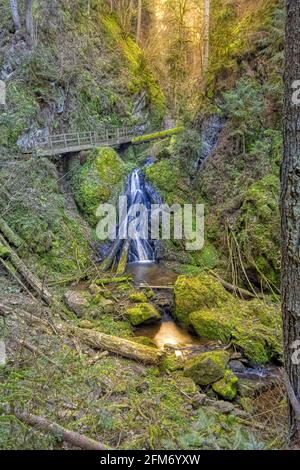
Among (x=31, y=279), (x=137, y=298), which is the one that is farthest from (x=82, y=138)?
(x=137, y=298)

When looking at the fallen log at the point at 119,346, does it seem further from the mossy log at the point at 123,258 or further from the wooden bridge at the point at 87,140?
the wooden bridge at the point at 87,140

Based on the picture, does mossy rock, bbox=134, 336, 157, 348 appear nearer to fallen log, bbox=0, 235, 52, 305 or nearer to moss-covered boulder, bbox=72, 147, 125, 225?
fallen log, bbox=0, 235, 52, 305

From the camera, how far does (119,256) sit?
1198cm

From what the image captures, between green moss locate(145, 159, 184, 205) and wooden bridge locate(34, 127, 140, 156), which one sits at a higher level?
wooden bridge locate(34, 127, 140, 156)

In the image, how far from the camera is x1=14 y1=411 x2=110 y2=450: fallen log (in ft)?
10.3

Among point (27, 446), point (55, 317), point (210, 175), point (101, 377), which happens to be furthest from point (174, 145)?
point (27, 446)

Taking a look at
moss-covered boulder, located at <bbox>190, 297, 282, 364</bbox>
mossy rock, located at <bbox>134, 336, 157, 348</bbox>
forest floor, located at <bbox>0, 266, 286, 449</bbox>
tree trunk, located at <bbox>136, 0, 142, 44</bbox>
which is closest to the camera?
forest floor, located at <bbox>0, 266, 286, 449</bbox>

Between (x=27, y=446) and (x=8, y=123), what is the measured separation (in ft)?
37.1

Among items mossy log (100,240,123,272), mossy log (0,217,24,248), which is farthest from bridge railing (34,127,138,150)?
mossy log (100,240,123,272)

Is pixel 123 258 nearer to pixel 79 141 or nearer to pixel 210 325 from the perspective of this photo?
pixel 210 325

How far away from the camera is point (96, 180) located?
526 inches

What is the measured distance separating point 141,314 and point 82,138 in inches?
390

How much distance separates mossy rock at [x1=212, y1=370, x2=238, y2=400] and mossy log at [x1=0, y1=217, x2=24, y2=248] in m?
6.45
